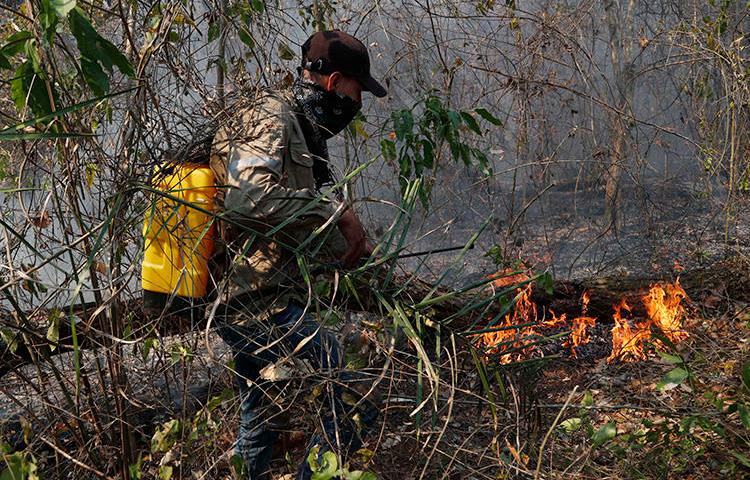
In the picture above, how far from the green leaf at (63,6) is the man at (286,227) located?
802mm

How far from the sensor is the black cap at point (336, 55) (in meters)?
2.74

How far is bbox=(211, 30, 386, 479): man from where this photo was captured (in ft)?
7.59

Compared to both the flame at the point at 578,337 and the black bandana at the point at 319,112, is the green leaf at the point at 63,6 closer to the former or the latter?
the black bandana at the point at 319,112

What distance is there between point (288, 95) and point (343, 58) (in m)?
0.25

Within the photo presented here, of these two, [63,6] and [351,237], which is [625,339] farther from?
[63,6]

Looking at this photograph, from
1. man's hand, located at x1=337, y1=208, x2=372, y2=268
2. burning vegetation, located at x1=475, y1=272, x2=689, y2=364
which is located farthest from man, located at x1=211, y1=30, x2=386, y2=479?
burning vegetation, located at x1=475, y1=272, x2=689, y2=364

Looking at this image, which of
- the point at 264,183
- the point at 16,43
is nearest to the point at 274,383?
the point at 264,183

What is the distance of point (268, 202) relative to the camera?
2320 mm

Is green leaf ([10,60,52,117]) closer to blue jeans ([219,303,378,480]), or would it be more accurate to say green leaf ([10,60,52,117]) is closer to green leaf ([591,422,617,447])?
blue jeans ([219,303,378,480])

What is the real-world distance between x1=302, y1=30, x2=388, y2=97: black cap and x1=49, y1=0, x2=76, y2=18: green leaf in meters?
1.27

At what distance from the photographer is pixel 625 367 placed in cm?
434

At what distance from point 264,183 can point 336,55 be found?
2.24ft

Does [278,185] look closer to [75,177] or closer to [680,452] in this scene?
[75,177]

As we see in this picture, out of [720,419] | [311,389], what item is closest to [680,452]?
[720,419]
